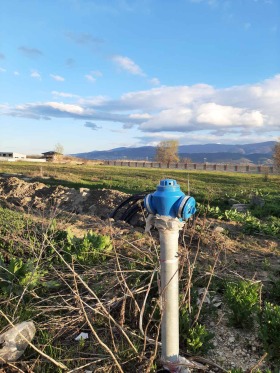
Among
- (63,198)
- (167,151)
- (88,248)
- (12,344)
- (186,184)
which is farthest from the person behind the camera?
(167,151)

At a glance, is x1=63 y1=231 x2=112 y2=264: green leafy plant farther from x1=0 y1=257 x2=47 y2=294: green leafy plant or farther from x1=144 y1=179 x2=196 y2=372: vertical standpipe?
x1=144 y1=179 x2=196 y2=372: vertical standpipe

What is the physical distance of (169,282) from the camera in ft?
8.15

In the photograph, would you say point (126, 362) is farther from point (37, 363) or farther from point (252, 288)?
point (252, 288)

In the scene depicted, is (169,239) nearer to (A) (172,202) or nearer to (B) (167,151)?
(A) (172,202)

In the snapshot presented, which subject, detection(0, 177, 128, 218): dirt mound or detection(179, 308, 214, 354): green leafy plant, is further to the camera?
detection(0, 177, 128, 218): dirt mound

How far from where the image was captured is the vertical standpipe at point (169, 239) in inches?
94.4

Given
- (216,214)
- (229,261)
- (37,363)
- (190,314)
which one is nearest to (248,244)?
(229,261)

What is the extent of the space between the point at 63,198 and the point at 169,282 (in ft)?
29.9

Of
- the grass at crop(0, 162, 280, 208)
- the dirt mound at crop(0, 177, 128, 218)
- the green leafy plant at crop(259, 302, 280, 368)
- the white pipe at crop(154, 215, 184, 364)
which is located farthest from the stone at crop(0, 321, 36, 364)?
the dirt mound at crop(0, 177, 128, 218)

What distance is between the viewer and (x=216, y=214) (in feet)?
26.9

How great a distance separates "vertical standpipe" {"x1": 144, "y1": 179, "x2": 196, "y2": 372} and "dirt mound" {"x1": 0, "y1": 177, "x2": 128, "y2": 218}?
6.68 m

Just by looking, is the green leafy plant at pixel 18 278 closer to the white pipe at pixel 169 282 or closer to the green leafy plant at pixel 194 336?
the green leafy plant at pixel 194 336

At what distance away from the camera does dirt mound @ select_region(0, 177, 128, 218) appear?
998 centimetres

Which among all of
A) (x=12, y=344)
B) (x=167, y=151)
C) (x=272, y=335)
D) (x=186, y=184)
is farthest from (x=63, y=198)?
→ (x=167, y=151)
